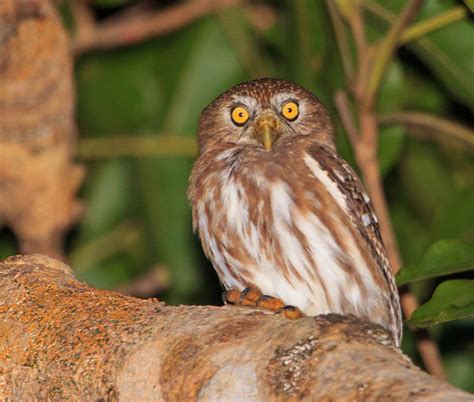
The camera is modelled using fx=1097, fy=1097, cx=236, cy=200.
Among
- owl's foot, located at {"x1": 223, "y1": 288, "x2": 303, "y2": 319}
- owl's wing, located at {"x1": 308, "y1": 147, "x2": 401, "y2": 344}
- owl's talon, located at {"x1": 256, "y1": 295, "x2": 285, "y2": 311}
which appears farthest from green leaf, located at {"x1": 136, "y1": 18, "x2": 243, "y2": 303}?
owl's talon, located at {"x1": 256, "y1": 295, "x2": 285, "y2": 311}

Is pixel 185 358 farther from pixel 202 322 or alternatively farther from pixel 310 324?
pixel 310 324

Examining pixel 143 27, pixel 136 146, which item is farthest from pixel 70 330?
pixel 136 146

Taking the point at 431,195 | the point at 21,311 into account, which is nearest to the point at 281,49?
the point at 431,195

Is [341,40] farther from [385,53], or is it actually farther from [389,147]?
[389,147]

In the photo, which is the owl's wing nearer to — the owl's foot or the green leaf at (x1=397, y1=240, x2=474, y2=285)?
the owl's foot

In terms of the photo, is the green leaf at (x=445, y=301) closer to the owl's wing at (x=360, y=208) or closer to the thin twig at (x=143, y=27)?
the owl's wing at (x=360, y=208)

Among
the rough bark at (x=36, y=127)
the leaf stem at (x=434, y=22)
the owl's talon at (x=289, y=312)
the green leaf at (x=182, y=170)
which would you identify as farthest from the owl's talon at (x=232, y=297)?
A: the green leaf at (x=182, y=170)
